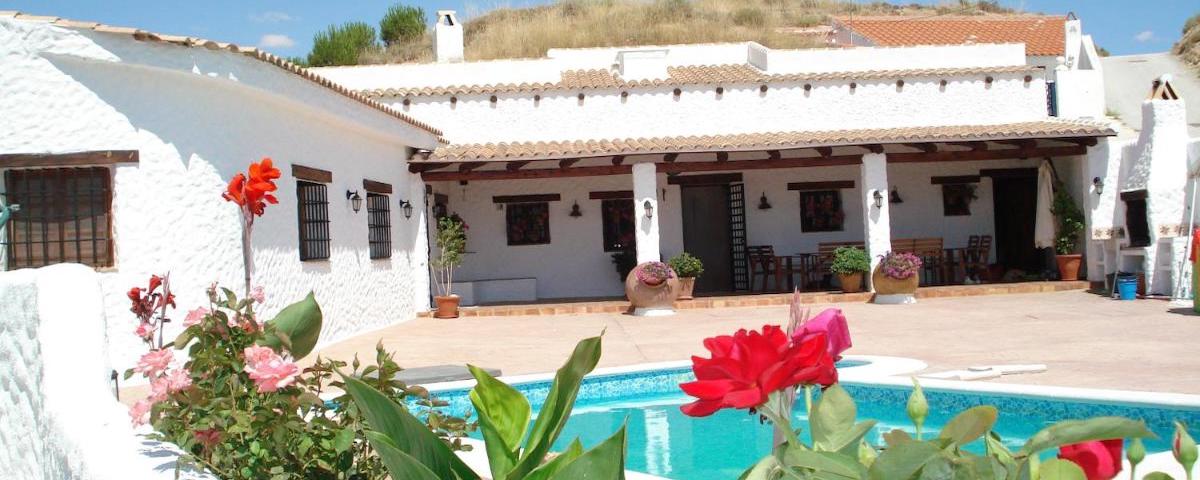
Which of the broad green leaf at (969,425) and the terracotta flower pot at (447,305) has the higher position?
the broad green leaf at (969,425)

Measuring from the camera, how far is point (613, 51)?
18156 millimetres

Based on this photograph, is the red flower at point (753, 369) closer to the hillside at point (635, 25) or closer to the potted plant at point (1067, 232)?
the potted plant at point (1067, 232)

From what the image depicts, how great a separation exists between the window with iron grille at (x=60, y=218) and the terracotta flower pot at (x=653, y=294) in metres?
6.77

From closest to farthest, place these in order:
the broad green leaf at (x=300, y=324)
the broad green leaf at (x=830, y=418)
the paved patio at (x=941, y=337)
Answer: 1. the broad green leaf at (x=830, y=418)
2. the broad green leaf at (x=300, y=324)
3. the paved patio at (x=941, y=337)

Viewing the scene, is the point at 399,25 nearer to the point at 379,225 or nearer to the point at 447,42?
the point at 447,42

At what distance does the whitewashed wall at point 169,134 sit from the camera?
7645 millimetres

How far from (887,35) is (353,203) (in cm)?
2178

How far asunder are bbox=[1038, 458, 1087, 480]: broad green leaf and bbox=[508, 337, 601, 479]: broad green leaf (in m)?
0.88

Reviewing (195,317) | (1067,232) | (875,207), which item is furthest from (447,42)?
(195,317)

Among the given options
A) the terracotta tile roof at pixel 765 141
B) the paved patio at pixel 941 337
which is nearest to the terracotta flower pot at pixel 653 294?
the paved patio at pixel 941 337

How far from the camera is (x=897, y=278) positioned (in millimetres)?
12938

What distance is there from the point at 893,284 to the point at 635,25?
23937 millimetres

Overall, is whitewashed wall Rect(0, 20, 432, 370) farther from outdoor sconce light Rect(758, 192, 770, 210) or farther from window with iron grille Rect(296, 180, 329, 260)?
outdoor sconce light Rect(758, 192, 770, 210)

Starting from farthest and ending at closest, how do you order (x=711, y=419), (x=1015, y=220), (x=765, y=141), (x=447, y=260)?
(x=1015, y=220)
(x=447, y=260)
(x=765, y=141)
(x=711, y=419)
